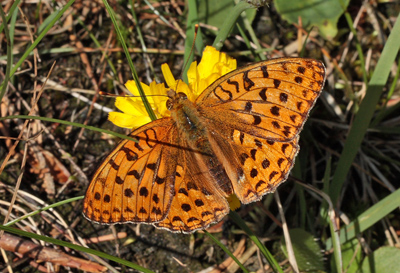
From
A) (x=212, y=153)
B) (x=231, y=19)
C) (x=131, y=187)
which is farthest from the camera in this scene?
(x=231, y=19)

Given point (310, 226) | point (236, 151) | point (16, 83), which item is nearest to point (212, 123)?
point (236, 151)

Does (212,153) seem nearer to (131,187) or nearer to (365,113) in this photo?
(131,187)

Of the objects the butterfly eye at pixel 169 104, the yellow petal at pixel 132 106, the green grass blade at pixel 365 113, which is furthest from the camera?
the green grass blade at pixel 365 113

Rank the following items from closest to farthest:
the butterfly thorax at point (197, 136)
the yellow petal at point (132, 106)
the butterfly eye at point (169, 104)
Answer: the butterfly thorax at point (197, 136), the butterfly eye at point (169, 104), the yellow petal at point (132, 106)

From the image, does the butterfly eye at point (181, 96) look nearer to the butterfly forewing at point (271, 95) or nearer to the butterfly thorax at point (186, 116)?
the butterfly thorax at point (186, 116)

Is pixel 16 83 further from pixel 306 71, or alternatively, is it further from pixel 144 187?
pixel 306 71

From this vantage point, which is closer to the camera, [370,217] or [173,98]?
[173,98]

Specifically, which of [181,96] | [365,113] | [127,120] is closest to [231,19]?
[181,96]

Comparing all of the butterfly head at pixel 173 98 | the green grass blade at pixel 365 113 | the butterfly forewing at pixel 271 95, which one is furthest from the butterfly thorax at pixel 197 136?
the green grass blade at pixel 365 113
